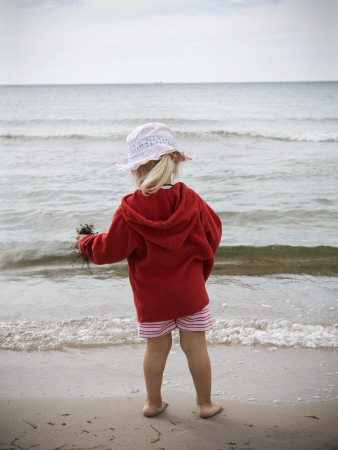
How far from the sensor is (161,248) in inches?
88.8

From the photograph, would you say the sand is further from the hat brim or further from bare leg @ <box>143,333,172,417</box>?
the hat brim

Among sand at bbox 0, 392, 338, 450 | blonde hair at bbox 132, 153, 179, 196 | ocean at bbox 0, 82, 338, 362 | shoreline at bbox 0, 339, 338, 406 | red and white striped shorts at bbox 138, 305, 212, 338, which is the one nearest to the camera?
sand at bbox 0, 392, 338, 450

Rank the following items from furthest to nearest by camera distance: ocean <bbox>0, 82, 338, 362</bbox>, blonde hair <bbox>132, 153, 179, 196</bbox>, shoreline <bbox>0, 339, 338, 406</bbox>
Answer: ocean <bbox>0, 82, 338, 362</bbox> < shoreline <bbox>0, 339, 338, 406</bbox> < blonde hair <bbox>132, 153, 179, 196</bbox>

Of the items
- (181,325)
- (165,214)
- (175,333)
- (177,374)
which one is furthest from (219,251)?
(165,214)

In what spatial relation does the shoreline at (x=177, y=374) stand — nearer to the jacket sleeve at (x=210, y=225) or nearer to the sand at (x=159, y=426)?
the sand at (x=159, y=426)

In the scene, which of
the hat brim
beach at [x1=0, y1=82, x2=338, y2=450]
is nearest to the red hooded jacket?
the hat brim

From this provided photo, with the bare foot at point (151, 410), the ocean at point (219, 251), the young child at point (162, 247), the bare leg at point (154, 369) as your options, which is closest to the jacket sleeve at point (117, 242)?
the young child at point (162, 247)

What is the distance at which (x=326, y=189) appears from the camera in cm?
820

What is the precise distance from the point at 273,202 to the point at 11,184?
4.65 meters

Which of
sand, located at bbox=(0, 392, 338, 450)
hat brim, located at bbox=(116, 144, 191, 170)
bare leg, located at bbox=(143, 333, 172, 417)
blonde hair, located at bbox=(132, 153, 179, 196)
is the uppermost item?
hat brim, located at bbox=(116, 144, 191, 170)

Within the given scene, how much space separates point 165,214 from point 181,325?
56 centimetres

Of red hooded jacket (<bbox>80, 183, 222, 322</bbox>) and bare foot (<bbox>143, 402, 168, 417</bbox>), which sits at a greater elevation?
red hooded jacket (<bbox>80, 183, 222, 322</bbox>)

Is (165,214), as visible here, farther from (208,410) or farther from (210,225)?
(208,410)

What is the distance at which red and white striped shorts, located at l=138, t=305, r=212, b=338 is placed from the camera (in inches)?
92.3
